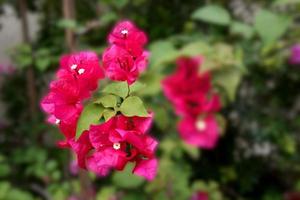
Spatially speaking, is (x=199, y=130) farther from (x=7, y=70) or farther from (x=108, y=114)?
(x=108, y=114)

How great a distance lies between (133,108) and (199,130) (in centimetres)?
112

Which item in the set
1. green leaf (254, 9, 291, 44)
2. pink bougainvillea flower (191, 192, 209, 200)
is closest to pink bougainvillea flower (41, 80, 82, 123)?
green leaf (254, 9, 291, 44)

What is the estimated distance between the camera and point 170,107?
1.88m

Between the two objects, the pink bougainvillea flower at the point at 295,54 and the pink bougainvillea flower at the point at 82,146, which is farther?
the pink bougainvillea flower at the point at 295,54

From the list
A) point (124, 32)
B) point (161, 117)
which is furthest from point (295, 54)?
point (124, 32)

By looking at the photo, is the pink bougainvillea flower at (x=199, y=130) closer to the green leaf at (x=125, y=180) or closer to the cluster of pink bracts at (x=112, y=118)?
the green leaf at (x=125, y=180)

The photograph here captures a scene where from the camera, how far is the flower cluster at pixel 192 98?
1.67m

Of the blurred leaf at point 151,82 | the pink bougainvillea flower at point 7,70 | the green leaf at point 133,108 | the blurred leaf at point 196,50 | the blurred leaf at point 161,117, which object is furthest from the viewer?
the pink bougainvillea flower at point 7,70

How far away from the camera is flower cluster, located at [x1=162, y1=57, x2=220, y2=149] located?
1.67 meters

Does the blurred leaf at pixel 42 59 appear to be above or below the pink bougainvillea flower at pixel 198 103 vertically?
above

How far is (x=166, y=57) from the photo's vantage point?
1.62 m

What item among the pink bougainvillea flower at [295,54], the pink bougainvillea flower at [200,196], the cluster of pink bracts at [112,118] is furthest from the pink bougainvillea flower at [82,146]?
the pink bougainvillea flower at [295,54]

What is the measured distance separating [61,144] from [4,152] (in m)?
1.51

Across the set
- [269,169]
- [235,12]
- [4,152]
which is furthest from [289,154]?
[4,152]
